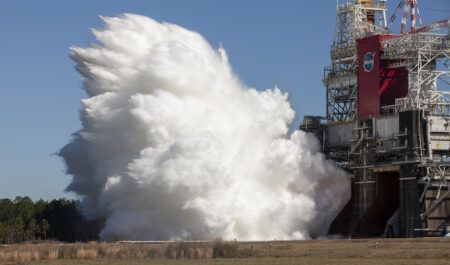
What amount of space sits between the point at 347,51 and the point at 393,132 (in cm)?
1660

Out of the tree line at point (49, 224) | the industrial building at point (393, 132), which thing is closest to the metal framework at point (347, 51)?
the industrial building at point (393, 132)

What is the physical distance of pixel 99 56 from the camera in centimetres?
9962

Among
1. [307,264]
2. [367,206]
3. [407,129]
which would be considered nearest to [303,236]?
[367,206]

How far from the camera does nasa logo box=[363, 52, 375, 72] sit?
107m

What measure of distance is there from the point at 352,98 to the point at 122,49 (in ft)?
91.8

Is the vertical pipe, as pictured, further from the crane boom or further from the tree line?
the tree line

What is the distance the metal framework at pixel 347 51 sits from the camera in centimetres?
11281

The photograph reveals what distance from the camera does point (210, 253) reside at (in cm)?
7231

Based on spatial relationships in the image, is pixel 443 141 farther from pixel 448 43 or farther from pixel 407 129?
pixel 448 43

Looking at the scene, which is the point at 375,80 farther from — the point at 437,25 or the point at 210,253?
the point at 210,253

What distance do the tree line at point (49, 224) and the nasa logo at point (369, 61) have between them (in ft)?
108

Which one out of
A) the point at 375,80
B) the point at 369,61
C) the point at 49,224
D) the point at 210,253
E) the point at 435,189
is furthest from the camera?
the point at 49,224

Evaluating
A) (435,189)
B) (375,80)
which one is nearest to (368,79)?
(375,80)

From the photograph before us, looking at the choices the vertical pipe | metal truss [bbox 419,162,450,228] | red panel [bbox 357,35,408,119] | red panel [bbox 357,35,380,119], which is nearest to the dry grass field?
metal truss [bbox 419,162,450,228]
